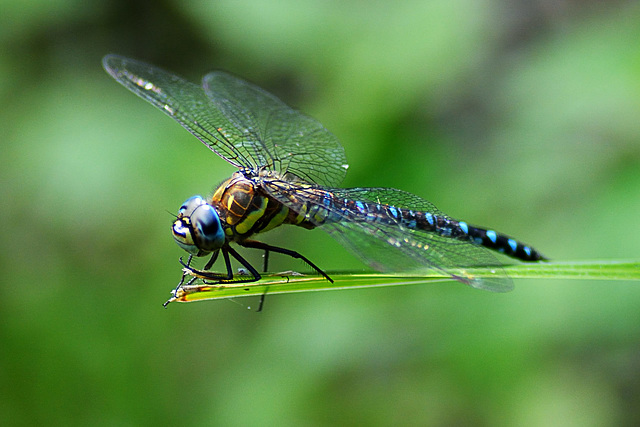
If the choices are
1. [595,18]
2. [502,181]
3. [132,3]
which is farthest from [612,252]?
[132,3]

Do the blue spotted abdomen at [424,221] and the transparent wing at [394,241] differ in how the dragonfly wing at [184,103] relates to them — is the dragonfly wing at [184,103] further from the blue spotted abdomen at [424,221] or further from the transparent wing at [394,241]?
the blue spotted abdomen at [424,221]

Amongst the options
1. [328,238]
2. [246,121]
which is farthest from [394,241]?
[246,121]

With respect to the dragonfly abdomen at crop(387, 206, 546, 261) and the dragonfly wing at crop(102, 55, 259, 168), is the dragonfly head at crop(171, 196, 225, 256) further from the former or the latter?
→ the dragonfly abdomen at crop(387, 206, 546, 261)

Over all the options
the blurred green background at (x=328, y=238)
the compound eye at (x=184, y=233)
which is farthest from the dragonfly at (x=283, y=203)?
the blurred green background at (x=328, y=238)

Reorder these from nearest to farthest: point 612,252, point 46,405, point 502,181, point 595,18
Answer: point 46,405
point 612,252
point 502,181
point 595,18

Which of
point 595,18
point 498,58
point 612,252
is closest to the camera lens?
point 612,252

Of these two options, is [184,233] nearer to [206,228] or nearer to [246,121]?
[206,228]

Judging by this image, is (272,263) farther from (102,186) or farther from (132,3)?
(132,3)
